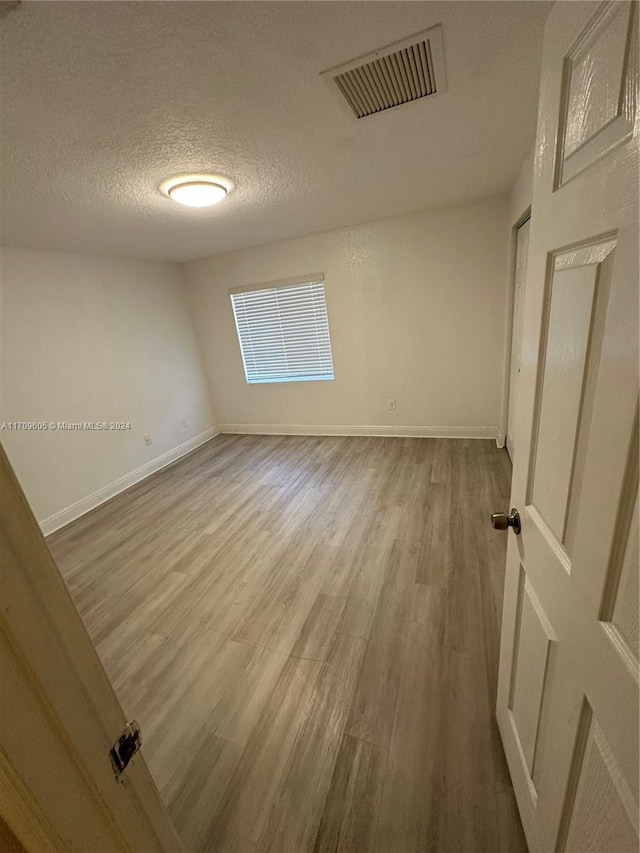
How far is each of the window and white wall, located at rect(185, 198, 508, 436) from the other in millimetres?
116

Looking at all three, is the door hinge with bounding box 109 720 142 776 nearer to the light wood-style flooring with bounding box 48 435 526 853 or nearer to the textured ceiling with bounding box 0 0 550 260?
the light wood-style flooring with bounding box 48 435 526 853

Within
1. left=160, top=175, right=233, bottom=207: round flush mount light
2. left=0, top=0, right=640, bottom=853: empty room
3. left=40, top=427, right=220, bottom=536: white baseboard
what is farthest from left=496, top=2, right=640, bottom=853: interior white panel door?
left=40, top=427, right=220, bottom=536: white baseboard

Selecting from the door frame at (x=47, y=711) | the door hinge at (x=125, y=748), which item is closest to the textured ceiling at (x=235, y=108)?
the door frame at (x=47, y=711)

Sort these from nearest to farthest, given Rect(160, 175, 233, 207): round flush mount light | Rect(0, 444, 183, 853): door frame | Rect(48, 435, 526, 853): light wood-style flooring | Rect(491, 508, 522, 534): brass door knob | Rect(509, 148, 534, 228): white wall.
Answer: Rect(0, 444, 183, 853): door frame, Rect(491, 508, 522, 534): brass door knob, Rect(48, 435, 526, 853): light wood-style flooring, Rect(160, 175, 233, 207): round flush mount light, Rect(509, 148, 534, 228): white wall

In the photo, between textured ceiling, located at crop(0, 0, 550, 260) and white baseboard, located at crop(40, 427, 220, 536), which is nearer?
textured ceiling, located at crop(0, 0, 550, 260)

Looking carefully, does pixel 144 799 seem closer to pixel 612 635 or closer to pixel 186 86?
pixel 612 635

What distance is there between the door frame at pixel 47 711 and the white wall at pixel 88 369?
2.97 meters

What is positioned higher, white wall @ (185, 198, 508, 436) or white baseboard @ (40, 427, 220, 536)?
white wall @ (185, 198, 508, 436)

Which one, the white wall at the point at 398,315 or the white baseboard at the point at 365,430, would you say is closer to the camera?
the white wall at the point at 398,315

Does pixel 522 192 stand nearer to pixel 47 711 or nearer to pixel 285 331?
pixel 285 331

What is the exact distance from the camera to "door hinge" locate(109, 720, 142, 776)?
0.58 metres

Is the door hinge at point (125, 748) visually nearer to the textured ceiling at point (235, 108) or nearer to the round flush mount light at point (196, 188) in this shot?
the textured ceiling at point (235, 108)

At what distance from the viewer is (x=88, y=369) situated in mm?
3268

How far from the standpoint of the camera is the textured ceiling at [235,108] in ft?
3.15
